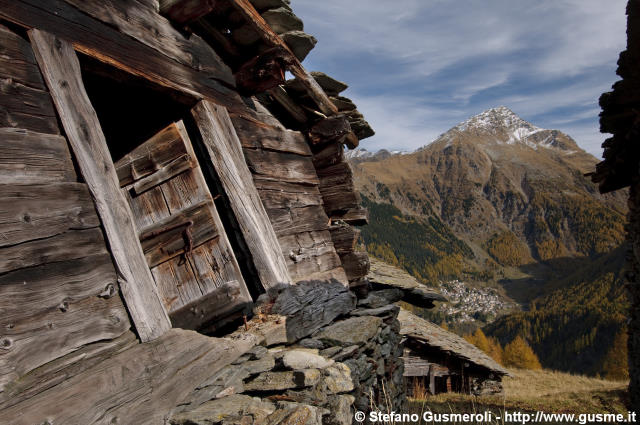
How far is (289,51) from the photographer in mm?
4223

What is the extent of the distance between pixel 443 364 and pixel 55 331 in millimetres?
21110

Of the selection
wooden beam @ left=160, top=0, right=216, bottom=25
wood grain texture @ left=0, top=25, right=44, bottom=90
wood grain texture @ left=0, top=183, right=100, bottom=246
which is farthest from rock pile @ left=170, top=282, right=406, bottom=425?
wooden beam @ left=160, top=0, right=216, bottom=25

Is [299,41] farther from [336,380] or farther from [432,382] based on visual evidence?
[432,382]

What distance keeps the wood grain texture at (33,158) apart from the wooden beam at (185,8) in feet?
5.49

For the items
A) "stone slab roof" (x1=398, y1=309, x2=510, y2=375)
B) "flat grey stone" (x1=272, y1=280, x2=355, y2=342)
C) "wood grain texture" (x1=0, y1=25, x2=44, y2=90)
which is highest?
"wood grain texture" (x1=0, y1=25, x2=44, y2=90)

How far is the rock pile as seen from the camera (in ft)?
9.00

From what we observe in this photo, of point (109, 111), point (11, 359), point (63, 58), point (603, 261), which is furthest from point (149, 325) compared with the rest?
point (603, 261)

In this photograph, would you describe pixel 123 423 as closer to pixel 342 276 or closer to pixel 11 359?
pixel 11 359

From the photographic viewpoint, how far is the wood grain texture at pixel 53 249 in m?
2.11

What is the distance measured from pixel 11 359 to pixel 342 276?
360 cm

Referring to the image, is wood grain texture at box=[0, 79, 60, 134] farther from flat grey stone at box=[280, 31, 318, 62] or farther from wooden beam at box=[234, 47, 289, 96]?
flat grey stone at box=[280, 31, 318, 62]

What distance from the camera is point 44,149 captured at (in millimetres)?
2410

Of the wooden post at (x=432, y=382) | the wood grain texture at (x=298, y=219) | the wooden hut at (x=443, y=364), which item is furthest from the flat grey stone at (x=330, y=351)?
the wooden post at (x=432, y=382)

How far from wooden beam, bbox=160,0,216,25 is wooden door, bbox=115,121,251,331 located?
3.21 feet
